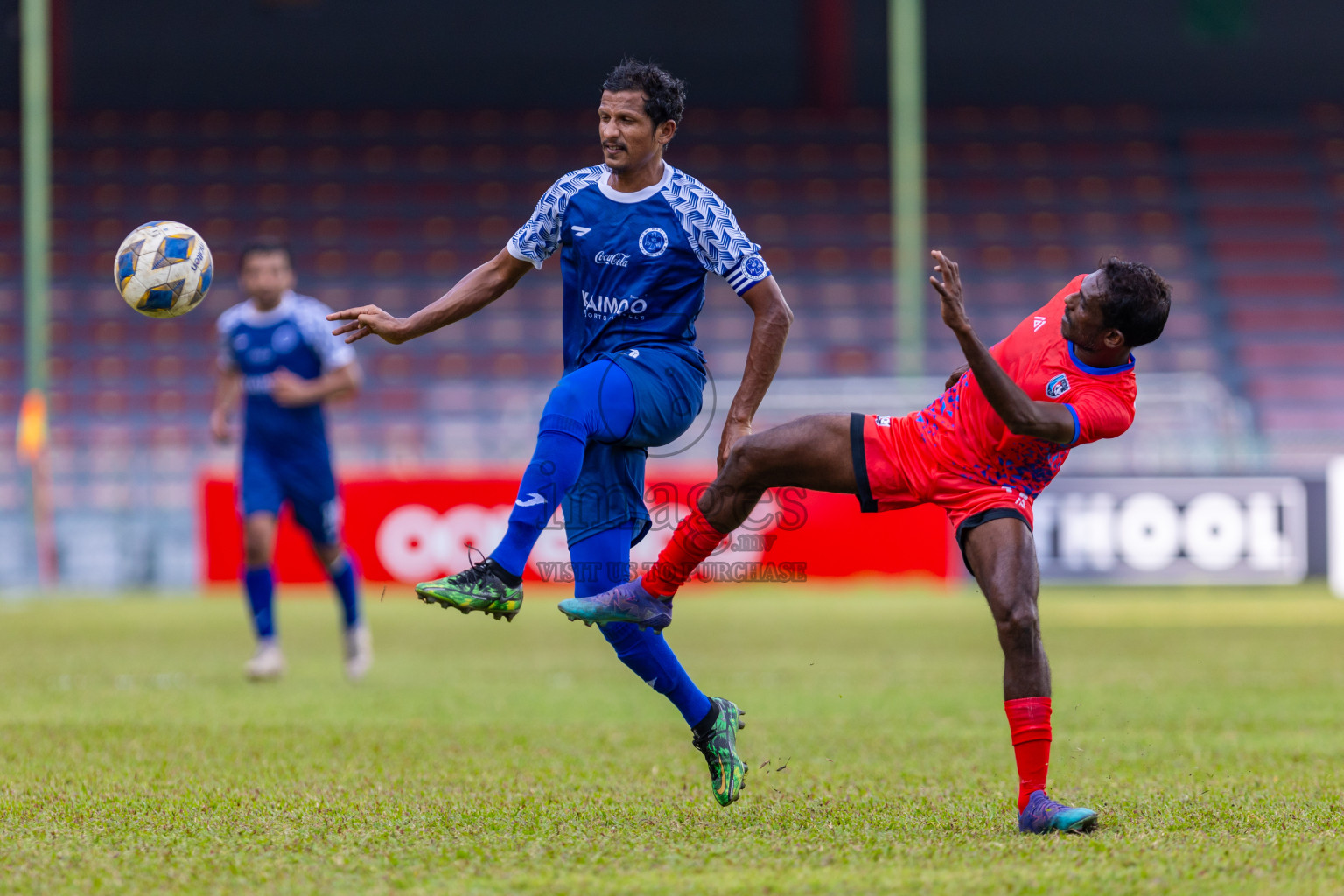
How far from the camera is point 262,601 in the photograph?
8.42 m

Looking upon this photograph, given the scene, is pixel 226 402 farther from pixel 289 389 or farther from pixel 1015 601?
pixel 1015 601

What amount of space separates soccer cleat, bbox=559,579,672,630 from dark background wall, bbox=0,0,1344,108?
20.5 m

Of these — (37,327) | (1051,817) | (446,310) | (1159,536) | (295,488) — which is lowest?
(1051,817)

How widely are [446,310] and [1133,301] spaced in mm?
2094

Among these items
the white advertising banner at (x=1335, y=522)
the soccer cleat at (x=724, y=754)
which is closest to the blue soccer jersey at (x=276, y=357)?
the soccer cleat at (x=724, y=754)

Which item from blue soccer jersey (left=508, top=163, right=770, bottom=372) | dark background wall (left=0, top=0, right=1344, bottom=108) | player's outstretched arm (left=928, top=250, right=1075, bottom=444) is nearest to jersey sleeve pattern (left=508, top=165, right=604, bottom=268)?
blue soccer jersey (left=508, top=163, right=770, bottom=372)

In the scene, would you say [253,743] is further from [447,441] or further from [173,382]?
[173,382]

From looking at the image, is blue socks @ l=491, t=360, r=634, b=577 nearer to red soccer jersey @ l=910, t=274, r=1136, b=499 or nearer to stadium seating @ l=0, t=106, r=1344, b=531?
red soccer jersey @ l=910, t=274, r=1136, b=499

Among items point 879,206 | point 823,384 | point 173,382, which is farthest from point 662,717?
point 879,206

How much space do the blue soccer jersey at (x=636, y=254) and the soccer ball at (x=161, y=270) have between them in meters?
1.27

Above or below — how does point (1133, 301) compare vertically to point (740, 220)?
below

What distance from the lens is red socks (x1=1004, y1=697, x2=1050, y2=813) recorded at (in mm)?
4145

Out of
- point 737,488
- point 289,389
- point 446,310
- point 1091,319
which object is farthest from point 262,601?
point 1091,319

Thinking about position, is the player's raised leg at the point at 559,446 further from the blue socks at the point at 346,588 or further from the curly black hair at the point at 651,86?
the blue socks at the point at 346,588
